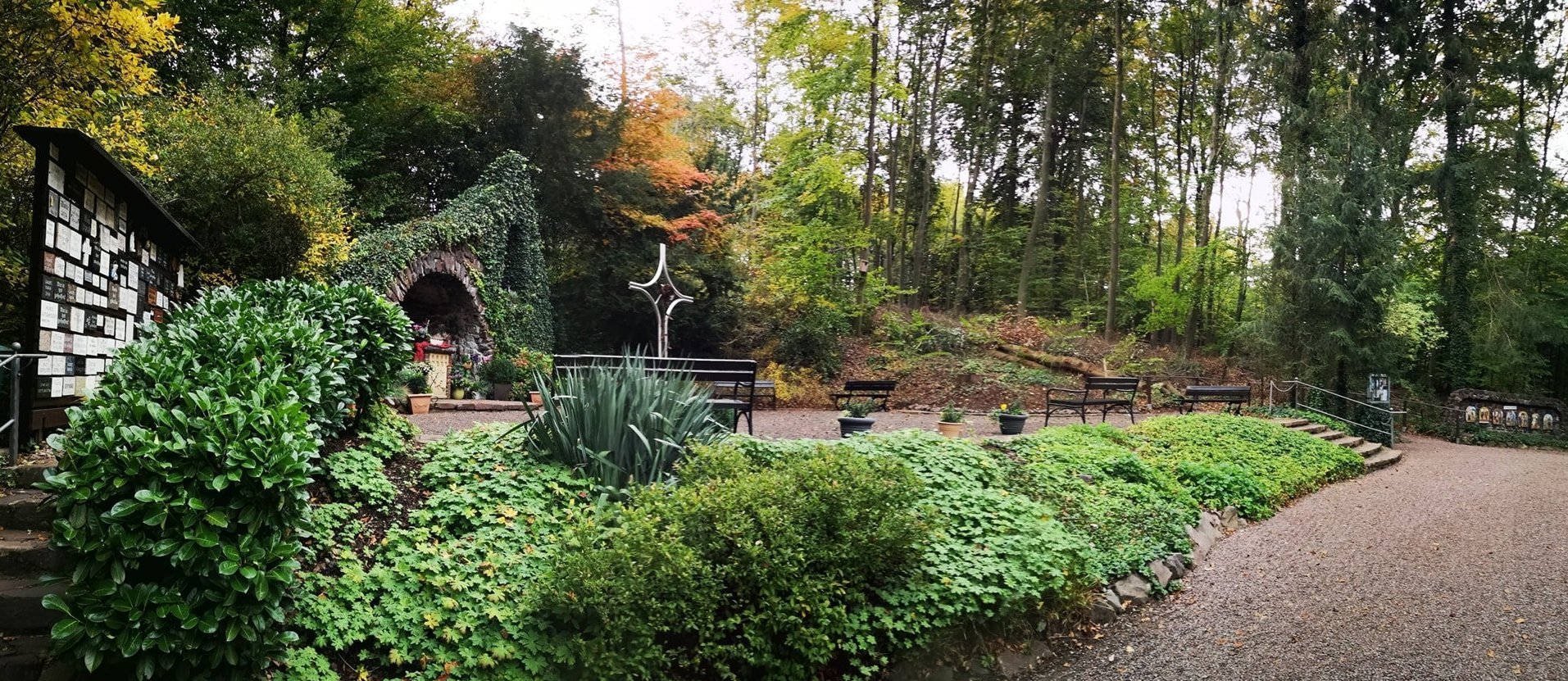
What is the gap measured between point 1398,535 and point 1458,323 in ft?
46.5

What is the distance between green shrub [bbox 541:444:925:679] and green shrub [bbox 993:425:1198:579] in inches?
64.4

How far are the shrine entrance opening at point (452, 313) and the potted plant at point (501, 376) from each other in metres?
0.91

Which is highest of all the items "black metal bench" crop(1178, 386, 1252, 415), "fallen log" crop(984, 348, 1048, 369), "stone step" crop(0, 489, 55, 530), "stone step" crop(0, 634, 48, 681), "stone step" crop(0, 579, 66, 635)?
"fallen log" crop(984, 348, 1048, 369)

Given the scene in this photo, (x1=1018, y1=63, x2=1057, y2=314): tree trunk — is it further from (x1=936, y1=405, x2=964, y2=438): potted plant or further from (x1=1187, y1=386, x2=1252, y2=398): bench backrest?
(x1=936, y1=405, x2=964, y2=438): potted plant

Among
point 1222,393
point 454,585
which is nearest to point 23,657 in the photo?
point 454,585

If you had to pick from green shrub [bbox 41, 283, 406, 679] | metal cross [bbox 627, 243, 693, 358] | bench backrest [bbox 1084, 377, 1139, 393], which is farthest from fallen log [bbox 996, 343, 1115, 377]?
green shrub [bbox 41, 283, 406, 679]

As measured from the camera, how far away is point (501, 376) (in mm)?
12758

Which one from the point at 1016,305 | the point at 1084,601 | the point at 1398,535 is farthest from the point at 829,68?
the point at 1084,601

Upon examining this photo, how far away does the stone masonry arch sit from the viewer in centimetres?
1304

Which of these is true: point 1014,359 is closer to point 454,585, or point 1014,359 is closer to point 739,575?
point 739,575

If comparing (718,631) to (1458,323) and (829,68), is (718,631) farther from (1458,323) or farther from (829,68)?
(1458,323)

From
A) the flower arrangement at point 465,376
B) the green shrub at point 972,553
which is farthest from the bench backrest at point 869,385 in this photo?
the green shrub at point 972,553

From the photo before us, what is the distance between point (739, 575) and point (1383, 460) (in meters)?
11.8

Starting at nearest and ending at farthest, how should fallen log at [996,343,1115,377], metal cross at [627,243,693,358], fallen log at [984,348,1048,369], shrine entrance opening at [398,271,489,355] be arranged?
metal cross at [627,243,693,358] < shrine entrance opening at [398,271,489,355] < fallen log at [996,343,1115,377] < fallen log at [984,348,1048,369]
